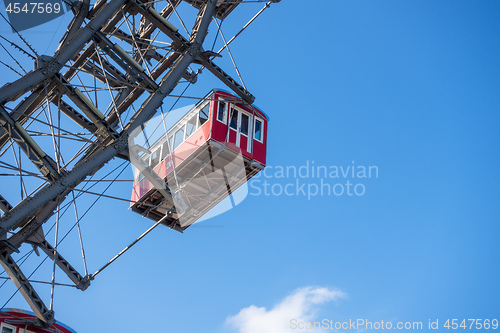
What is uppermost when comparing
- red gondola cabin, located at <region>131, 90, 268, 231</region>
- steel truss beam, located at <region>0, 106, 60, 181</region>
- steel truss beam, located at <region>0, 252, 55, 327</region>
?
red gondola cabin, located at <region>131, 90, 268, 231</region>

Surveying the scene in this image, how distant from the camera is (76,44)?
15.5 metres

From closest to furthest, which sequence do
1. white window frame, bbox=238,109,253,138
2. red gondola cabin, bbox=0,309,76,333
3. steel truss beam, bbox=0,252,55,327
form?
steel truss beam, bbox=0,252,55,327
red gondola cabin, bbox=0,309,76,333
white window frame, bbox=238,109,253,138

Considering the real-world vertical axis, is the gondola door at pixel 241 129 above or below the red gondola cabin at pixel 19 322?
above

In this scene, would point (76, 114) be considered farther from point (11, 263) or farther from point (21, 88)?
point (11, 263)

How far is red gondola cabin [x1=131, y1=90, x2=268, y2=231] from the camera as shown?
2088 centimetres

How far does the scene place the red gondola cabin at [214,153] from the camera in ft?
68.5

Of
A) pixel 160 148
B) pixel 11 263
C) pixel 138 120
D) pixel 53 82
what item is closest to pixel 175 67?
pixel 138 120

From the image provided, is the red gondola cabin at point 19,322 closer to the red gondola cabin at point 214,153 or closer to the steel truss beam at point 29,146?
the red gondola cabin at point 214,153

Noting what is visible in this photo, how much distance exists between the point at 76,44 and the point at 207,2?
3.61 metres

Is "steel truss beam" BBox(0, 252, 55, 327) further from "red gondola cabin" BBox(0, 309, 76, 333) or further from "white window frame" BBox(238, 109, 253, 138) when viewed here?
"white window frame" BBox(238, 109, 253, 138)

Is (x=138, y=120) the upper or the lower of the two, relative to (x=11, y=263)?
upper

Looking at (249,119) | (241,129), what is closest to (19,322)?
(241,129)

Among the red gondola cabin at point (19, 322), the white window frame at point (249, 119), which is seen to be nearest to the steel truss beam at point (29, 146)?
the red gondola cabin at point (19, 322)

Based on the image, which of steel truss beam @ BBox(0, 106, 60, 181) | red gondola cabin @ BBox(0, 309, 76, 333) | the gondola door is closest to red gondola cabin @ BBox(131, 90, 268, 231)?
the gondola door
